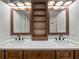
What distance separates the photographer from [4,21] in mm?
2836

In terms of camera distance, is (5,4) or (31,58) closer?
(31,58)

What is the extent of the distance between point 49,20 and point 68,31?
597 mm

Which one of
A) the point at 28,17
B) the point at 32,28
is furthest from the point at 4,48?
the point at 28,17

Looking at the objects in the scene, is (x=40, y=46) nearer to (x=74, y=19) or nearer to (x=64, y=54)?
(x=64, y=54)

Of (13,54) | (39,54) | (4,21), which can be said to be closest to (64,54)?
(39,54)

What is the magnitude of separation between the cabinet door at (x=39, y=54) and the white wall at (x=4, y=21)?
0.93m

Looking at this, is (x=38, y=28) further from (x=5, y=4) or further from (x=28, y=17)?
(x=5, y=4)

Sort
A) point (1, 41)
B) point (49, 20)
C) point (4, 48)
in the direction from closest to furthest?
1. point (4, 48)
2. point (1, 41)
3. point (49, 20)

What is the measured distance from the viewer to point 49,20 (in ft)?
10.2

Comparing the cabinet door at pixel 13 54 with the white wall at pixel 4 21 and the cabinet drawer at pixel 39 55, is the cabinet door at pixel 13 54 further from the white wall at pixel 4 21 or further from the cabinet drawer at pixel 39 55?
the white wall at pixel 4 21

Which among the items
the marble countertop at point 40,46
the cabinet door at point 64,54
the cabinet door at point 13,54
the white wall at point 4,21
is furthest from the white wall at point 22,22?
the cabinet door at point 64,54

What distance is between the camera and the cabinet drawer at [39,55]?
1.99 meters

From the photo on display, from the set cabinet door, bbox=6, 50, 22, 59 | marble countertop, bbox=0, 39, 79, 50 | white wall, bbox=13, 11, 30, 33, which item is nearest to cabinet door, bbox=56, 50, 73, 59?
marble countertop, bbox=0, 39, 79, 50

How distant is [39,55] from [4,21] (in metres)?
1.38
